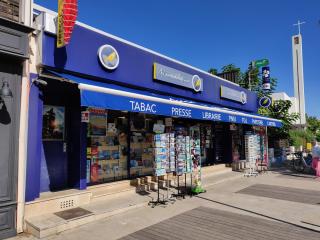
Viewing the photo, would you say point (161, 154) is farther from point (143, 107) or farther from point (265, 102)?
point (265, 102)

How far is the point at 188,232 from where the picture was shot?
6.09 m

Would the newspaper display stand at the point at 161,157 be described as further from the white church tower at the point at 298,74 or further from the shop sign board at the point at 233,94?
the white church tower at the point at 298,74

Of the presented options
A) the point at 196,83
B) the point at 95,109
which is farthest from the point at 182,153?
the point at 196,83

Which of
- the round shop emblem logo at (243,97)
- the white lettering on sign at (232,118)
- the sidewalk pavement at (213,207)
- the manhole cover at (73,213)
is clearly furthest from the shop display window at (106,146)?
the round shop emblem logo at (243,97)

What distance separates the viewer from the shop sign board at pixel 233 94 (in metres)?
15.6

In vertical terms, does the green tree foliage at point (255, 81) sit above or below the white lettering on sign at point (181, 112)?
above

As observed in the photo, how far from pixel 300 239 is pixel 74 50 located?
22.5ft

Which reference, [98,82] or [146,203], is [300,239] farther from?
[98,82]

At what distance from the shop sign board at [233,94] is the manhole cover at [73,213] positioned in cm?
1042

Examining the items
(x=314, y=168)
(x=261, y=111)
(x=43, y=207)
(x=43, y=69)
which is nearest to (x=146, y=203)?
(x=43, y=207)

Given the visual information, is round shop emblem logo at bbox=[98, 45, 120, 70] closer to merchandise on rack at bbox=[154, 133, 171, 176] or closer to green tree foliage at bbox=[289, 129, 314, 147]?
merchandise on rack at bbox=[154, 133, 171, 176]

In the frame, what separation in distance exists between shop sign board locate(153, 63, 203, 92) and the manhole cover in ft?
18.1

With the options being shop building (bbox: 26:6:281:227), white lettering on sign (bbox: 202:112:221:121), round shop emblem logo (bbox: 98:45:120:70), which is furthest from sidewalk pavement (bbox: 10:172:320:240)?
round shop emblem logo (bbox: 98:45:120:70)

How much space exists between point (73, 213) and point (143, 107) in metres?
3.08
